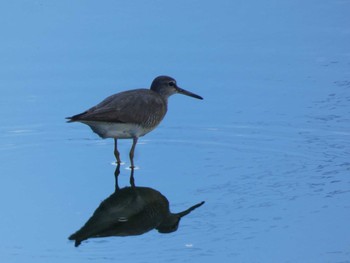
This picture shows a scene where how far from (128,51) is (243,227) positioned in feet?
15.8

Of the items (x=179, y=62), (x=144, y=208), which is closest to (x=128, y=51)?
(x=179, y=62)

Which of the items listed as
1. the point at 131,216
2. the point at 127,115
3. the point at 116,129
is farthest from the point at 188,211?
the point at 127,115

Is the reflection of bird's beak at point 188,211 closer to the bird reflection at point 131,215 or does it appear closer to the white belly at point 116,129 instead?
the bird reflection at point 131,215

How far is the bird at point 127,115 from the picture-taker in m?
10.1

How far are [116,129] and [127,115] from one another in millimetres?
233

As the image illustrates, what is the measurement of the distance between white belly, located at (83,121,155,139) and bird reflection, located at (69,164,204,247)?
2.52 feet

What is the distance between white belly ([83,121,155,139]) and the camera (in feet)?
33.2

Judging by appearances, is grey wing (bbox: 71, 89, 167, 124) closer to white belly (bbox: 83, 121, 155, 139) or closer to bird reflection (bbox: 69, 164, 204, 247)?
white belly (bbox: 83, 121, 155, 139)

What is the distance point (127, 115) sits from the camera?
34.3ft

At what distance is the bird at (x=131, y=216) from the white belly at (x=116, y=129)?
85 centimetres

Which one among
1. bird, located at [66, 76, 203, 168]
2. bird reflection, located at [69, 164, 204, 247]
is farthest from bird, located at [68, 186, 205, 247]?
bird, located at [66, 76, 203, 168]

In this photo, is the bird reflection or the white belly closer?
the bird reflection

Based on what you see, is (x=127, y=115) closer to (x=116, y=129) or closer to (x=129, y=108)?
(x=129, y=108)

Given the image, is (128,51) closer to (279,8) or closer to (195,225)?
(279,8)
